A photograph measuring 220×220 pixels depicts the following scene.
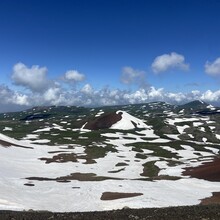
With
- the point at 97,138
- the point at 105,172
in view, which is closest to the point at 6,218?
the point at 105,172

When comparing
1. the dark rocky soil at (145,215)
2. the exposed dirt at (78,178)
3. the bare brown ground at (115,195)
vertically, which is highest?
the exposed dirt at (78,178)

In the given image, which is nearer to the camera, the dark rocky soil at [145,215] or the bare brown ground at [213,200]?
the dark rocky soil at [145,215]

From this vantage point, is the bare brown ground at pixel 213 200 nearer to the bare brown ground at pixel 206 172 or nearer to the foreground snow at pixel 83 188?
the foreground snow at pixel 83 188

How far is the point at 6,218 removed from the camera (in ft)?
100

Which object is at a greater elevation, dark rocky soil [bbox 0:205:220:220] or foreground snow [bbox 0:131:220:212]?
foreground snow [bbox 0:131:220:212]

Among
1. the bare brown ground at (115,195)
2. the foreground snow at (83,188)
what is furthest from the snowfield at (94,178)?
the bare brown ground at (115,195)

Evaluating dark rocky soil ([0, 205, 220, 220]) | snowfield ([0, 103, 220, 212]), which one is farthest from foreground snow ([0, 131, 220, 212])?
dark rocky soil ([0, 205, 220, 220])

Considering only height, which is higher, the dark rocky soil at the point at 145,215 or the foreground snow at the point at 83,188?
the foreground snow at the point at 83,188

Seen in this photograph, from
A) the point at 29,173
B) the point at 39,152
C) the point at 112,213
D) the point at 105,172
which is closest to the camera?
the point at 112,213

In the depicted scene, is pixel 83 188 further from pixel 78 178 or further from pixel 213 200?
pixel 213 200

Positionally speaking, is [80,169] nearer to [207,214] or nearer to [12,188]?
[12,188]

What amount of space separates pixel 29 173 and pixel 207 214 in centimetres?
5665

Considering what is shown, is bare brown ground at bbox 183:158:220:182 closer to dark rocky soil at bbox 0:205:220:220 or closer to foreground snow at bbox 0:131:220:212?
foreground snow at bbox 0:131:220:212

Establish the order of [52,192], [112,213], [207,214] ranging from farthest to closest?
[52,192], [112,213], [207,214]
